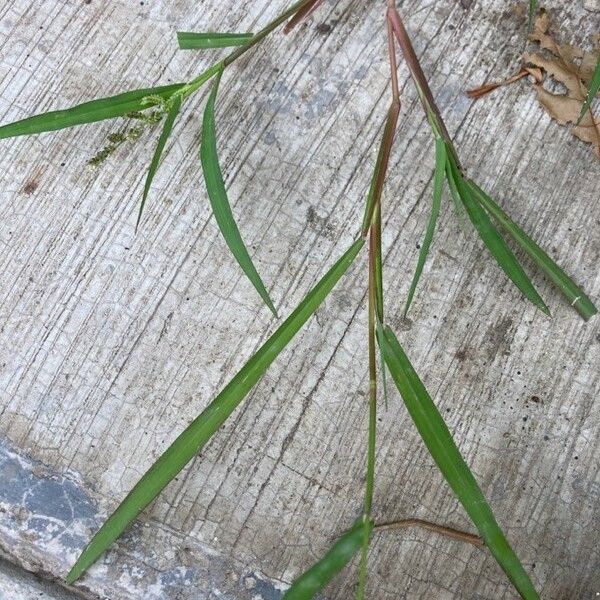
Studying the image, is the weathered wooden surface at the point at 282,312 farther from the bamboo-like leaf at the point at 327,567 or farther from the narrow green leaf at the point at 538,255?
the bamboo-like leaf at the point at 327,567

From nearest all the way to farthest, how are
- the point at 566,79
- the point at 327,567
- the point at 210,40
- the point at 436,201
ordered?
the point at 327,567 → the point at 436,201 → the point at 210,40 → the point at 566,79

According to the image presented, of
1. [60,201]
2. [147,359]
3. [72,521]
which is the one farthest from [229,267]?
[72,521]

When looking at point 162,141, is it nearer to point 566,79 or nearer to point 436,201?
point 436,201

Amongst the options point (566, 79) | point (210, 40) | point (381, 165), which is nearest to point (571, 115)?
point (566, 79)

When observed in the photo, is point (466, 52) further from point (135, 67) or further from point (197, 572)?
point (197, 572)

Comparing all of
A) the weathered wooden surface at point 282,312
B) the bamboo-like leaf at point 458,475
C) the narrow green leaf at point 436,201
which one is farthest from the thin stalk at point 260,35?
the bamboo-like leaf at point 458,475

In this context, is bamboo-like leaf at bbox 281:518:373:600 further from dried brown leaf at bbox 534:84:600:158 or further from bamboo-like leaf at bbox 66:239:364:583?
dried brown leaf at bbox 534:84:600:158

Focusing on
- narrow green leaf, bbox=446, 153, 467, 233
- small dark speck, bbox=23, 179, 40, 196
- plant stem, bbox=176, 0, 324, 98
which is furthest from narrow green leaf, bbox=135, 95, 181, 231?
narrow green leaf, bbox=446, 153, 467, 233
